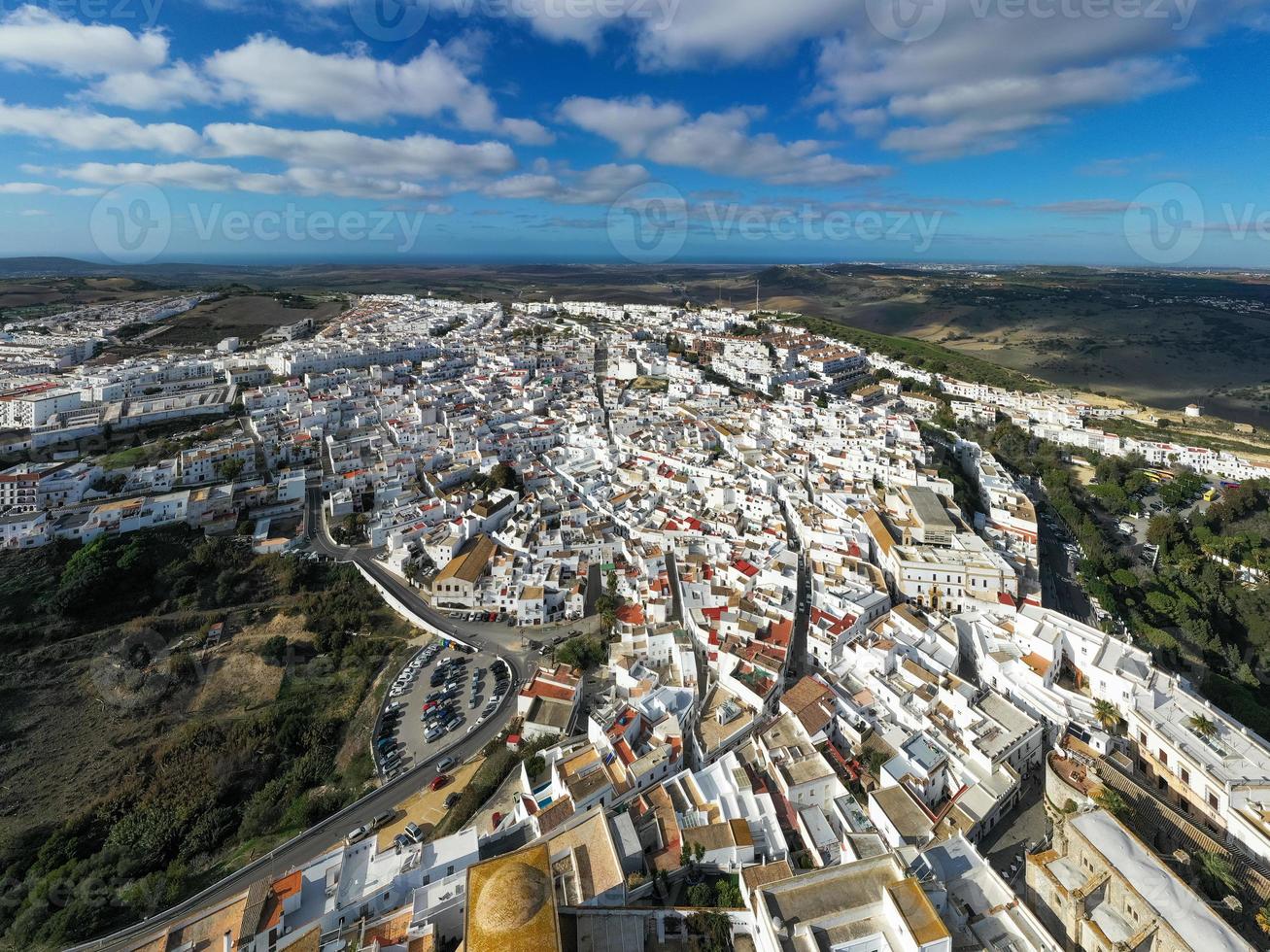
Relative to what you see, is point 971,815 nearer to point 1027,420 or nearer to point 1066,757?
point 1066,757

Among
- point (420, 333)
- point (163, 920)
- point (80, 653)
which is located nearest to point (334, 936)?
point (163, 920)

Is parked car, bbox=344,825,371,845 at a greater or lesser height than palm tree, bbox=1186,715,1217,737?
lesser

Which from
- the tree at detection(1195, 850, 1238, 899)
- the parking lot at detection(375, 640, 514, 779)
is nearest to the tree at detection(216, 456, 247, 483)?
the parking lot at detection(375, 640, 514, 779)

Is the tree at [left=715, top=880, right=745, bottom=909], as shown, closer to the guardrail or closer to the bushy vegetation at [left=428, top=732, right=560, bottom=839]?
the bushy vegetation at [left=428, top=732, right=560, bottom=839]

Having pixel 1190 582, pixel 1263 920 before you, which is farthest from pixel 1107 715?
pixel 1190 582

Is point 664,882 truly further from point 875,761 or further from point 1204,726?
point 1204,726

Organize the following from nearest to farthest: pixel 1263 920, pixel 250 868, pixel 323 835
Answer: pixel 1263 920
pixel 250 868
pixel 323 835

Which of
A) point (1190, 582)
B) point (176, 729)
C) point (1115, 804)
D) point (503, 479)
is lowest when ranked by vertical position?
point (176, 729)
